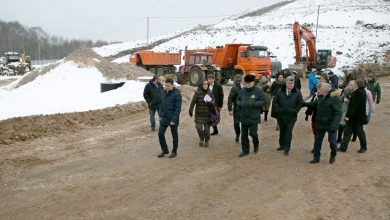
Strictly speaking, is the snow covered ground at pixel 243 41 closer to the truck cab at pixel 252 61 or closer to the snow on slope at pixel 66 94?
the snow on slope at pixel 66 94

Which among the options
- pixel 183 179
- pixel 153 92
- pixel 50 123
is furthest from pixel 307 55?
pixel 183 179

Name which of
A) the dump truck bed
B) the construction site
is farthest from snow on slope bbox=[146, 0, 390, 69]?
the construction site

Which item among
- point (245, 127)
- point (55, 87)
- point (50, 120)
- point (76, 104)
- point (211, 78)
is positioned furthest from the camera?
point (55, 87)

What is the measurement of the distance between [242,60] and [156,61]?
32.7ft

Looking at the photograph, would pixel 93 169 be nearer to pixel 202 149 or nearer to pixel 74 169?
pixel 74 169

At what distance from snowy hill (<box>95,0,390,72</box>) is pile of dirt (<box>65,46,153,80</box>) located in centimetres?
1900

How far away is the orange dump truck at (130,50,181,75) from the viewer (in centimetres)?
2834

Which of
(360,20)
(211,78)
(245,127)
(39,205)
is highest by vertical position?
(360,20)

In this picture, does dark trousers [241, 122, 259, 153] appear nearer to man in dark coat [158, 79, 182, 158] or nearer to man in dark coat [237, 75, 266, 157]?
man in dark coat [237, 75, 266, 157]

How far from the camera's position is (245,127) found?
7352 millimetres

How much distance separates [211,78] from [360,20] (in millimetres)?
49900

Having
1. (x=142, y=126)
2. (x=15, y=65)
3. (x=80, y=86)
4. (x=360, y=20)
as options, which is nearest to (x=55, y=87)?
(x=80, y=86)

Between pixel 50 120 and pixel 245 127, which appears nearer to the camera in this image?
pixel 245 127

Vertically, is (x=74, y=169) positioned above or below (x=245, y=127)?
below
